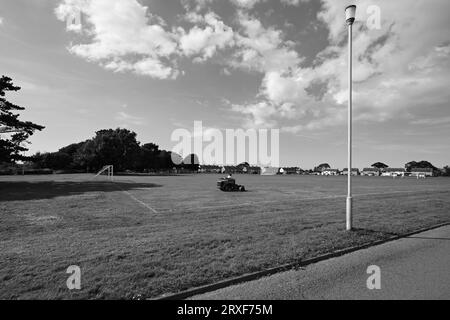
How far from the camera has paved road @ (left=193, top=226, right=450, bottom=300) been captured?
4.74 m

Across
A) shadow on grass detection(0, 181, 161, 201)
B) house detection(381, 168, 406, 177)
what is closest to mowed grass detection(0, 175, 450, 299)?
shadow on grass detection(0, 181, 161, 201)

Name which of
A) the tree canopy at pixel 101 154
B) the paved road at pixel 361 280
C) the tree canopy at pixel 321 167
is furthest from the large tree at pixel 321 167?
the paved road at pixel 361 280

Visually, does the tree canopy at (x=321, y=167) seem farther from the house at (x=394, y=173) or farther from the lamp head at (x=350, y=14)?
the lamp head at (x=350, y=14)

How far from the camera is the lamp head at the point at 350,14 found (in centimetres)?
866

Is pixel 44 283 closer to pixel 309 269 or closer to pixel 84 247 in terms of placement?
pixel 84 247

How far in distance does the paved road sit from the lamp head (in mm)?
6926

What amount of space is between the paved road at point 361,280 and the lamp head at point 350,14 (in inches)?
273

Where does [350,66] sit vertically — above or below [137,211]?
above

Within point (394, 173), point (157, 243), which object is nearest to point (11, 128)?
point (157, 243)

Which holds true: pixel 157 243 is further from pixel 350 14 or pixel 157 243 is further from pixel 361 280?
pixel 350 14

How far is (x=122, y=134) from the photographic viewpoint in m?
80.4

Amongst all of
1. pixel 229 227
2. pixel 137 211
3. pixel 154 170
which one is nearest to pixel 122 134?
pixel 154 170

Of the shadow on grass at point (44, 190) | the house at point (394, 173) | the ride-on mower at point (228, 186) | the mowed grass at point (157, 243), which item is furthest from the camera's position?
the house at point (394, 173)

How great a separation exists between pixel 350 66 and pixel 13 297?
34.0 ft
